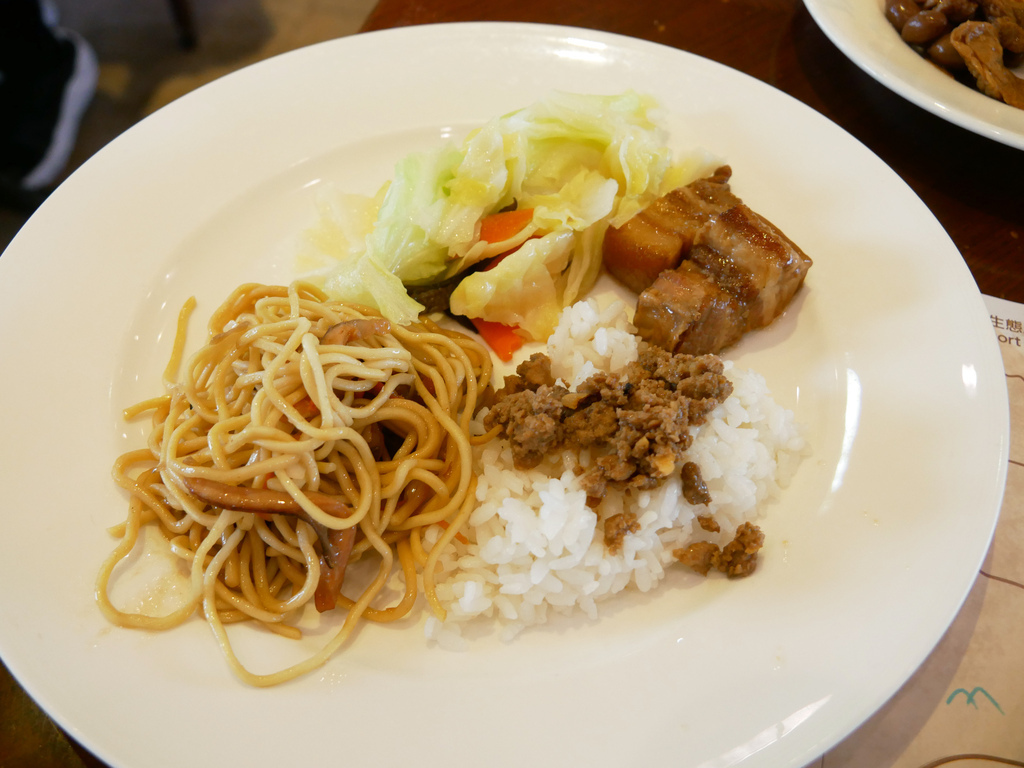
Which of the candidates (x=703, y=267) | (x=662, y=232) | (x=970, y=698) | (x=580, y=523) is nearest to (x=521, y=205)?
(x=662, y=232)

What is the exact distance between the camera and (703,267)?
277 cm

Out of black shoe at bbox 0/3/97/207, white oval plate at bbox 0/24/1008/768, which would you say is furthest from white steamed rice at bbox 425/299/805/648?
black shoe at bbox 0/3/97/207

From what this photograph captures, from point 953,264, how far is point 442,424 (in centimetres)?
197

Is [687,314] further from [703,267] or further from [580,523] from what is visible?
[580,523]

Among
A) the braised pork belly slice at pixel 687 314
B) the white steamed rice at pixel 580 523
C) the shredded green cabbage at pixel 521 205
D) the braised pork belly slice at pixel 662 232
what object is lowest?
the white steamed rice at pixel 580 523

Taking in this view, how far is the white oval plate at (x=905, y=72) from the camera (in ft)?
9.20

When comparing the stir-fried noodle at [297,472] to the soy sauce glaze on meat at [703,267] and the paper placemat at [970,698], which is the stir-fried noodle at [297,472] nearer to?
the soy sauce glaze on meat at [703,267]

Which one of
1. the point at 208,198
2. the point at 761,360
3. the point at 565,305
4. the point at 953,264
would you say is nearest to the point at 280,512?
the point at 565,305

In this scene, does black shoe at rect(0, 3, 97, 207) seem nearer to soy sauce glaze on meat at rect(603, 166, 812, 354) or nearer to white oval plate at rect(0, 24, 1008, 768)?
white oval plate at rect(0, 24, 1008, 768)

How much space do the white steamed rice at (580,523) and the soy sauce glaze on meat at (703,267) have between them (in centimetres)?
24

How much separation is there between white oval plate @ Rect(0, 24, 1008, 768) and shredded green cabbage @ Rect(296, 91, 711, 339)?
1.03 feet

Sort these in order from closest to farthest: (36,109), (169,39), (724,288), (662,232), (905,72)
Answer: (724,288), (662,232), (905,72), (36,109), (169,39)

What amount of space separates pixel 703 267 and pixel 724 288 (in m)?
0.14

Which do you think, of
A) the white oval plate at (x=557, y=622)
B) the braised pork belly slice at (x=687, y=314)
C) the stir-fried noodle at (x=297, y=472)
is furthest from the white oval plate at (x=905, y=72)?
the stir-fried noodle at (x=297, y=472)
